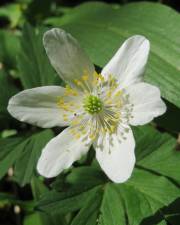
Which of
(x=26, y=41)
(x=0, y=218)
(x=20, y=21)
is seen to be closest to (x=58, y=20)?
(x=20, y=21)

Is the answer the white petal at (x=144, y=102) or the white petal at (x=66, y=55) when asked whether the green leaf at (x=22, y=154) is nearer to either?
the white petal at (x=66, y=55)

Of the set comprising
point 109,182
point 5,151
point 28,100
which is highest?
point 28,100

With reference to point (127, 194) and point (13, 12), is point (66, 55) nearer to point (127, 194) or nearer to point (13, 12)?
point (127, 194)

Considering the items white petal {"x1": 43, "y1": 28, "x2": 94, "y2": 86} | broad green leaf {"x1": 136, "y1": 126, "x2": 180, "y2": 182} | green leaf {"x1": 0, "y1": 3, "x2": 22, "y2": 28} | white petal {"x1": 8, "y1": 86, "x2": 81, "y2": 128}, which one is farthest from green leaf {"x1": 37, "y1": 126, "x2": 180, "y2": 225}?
green leaf {"x1": 0, "y1": 3, "x2": 22, "y2": 28}

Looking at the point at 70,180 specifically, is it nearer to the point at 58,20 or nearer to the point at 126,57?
the point at 126,57

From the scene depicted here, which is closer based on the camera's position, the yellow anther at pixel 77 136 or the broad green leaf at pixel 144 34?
the yellow anther at pixel 77 136

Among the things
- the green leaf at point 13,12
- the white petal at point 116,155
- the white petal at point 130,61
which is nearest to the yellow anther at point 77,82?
the white petal at point 130,61

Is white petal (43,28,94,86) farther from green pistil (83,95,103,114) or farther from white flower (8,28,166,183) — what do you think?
green pistil (83,95,103,114)
